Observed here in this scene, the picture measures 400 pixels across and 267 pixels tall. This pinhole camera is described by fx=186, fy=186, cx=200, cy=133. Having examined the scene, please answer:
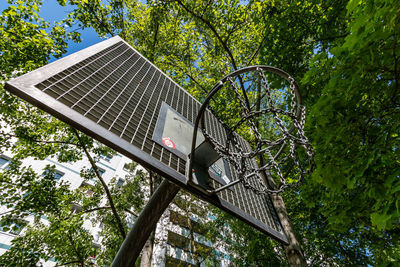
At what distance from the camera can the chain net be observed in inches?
84.0

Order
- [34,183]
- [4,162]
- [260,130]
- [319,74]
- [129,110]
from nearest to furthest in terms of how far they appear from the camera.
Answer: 1. [129,110]
2. [319,74]
3. [34,183]
4. [260,130]
5. [4,162]

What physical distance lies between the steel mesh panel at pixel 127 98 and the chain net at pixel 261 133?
21.1 inches

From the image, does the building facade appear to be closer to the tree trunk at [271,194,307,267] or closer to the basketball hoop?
the basketball hoop

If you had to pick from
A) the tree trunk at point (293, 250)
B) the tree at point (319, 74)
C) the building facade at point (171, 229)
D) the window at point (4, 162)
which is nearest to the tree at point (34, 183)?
the tree at point (319, 74)

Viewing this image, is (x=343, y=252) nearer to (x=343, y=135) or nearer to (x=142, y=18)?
(x=343, y=135)

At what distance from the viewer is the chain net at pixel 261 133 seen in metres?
2.13

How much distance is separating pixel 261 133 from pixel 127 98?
26.4ft

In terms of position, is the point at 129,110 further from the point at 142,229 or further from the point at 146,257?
the point at 146,257

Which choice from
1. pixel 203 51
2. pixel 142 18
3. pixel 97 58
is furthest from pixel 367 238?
pixel 142 18

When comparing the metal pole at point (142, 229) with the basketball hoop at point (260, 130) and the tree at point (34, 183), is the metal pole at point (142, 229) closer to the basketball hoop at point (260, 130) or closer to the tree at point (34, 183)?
the basketball hoop at point (260, 130)

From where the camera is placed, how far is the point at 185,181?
2.45m

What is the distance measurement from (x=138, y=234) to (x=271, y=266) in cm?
602

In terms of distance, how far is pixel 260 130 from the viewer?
9445 mm

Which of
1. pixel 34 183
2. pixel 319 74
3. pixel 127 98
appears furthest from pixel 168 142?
pixel 34 183
